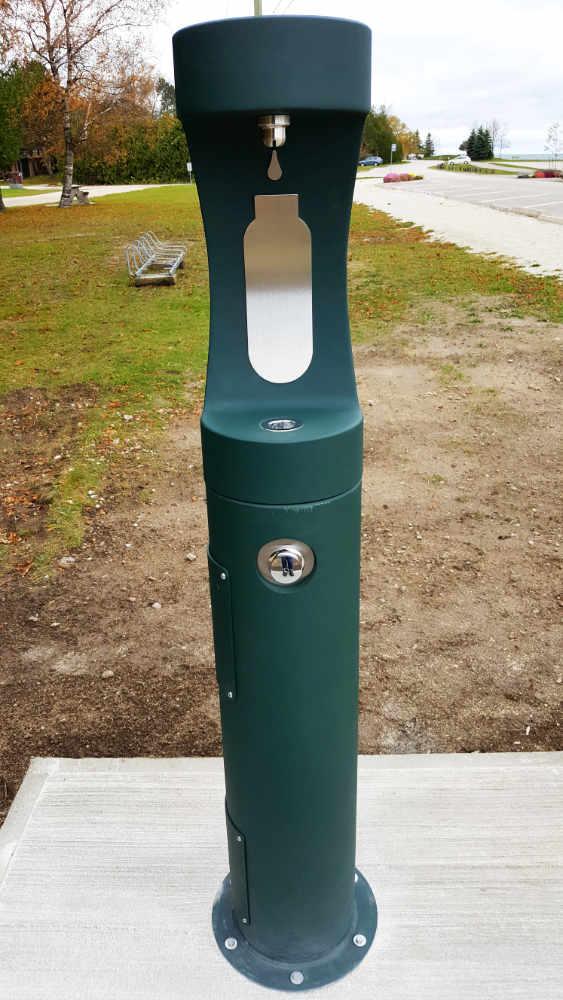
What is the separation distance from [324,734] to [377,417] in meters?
4.65

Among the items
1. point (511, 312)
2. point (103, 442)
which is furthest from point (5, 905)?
point (511, 312)

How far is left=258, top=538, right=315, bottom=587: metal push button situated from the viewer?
159cm

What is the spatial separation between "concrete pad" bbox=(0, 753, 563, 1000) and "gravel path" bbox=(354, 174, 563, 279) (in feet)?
32.2

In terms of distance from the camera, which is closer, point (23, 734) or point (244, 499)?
point (244, 499)

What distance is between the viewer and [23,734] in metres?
3.16

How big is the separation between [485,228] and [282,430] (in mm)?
17073

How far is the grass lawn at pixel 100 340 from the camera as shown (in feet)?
16.9

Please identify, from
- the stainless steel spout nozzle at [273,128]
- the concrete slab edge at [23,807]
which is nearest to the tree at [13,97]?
the concrete slab edge at [23,807]

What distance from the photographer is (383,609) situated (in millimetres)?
3914

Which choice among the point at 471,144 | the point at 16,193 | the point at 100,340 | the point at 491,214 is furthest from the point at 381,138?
the point at 100,340

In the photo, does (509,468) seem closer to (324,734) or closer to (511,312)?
(324,734)

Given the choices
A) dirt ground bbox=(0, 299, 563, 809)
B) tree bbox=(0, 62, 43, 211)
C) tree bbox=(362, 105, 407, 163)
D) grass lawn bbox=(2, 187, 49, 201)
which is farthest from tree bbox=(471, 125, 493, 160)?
dirt ground bbox=(0, 299, 563, 809)

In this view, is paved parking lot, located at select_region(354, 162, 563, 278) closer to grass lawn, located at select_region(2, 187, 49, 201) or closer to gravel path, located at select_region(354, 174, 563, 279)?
gravel path, located at select_region(354, 174, 563, 279)

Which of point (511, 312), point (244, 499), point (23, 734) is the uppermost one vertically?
point (244, 499)
